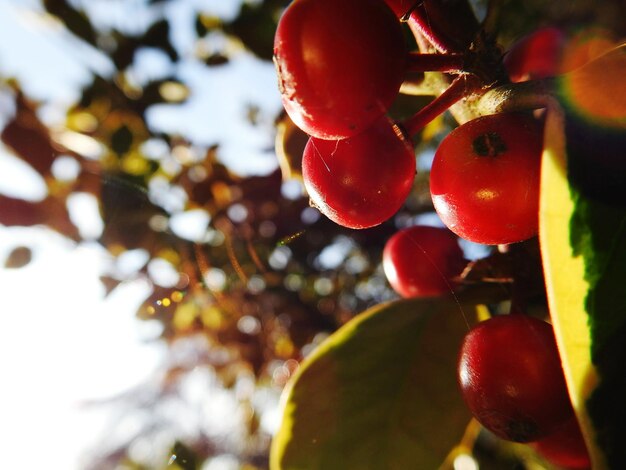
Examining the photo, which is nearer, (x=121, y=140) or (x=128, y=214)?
(x=128, y=214)

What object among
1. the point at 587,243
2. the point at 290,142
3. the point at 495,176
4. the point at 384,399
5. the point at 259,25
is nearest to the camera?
the point at 587,243

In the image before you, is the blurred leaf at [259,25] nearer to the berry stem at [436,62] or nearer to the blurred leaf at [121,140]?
the blurred leaf at [121,140]

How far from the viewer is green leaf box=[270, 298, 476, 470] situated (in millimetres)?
771

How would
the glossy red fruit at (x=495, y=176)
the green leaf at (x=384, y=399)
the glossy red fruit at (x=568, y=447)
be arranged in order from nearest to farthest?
the glossy red fruit at (x=495, y=176), the glossy red fruit at (x=568, y=447), the green leaf at (x=384, y=399)

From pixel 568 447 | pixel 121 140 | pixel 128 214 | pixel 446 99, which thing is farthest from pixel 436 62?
pixel 121 140

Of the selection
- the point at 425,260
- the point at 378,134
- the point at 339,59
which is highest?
the point at 339,59

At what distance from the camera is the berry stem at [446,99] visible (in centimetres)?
52

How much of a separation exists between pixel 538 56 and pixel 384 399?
0.63 meters

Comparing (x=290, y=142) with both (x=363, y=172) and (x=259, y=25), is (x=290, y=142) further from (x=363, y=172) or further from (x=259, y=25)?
(x=259, y=25)

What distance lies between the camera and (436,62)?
0.50m

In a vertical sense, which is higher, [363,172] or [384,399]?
[363,172]

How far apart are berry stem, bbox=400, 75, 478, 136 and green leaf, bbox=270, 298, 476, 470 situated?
363mm

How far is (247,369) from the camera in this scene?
6.92ft

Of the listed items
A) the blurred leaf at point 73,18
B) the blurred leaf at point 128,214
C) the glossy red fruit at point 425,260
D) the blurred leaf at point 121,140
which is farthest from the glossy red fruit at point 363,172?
the blurred leaf at point 73,18
